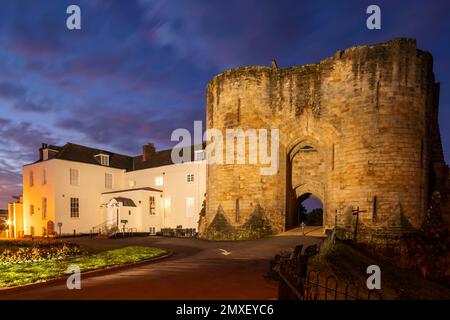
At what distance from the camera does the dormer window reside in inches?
1555

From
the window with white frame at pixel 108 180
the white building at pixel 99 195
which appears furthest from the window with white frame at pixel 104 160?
the window with white frame at pixel 108 180

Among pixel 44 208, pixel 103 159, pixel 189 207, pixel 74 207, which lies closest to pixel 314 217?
pixel 189 207

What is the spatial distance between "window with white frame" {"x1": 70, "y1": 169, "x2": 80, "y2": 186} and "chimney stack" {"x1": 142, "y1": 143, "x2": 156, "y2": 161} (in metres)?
8.03

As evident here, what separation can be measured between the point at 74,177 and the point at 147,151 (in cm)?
913

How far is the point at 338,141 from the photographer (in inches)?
909

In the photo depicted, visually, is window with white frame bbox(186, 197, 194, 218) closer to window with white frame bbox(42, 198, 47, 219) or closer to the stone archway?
the stone archway

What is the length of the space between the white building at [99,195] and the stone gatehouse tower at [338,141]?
25.3 ft

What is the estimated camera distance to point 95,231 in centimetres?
3647

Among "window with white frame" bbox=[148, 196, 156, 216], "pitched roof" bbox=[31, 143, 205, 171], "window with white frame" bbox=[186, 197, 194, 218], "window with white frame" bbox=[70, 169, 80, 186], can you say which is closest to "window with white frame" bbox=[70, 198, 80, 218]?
"window with white frame" bbox=[70, 169, 80, 186]

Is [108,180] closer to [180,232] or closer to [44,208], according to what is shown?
[44,208]

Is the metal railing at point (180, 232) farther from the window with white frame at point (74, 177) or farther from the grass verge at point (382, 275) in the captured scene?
the grass verge at point (382, 275)

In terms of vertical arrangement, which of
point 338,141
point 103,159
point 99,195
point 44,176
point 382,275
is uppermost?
point 338,141
